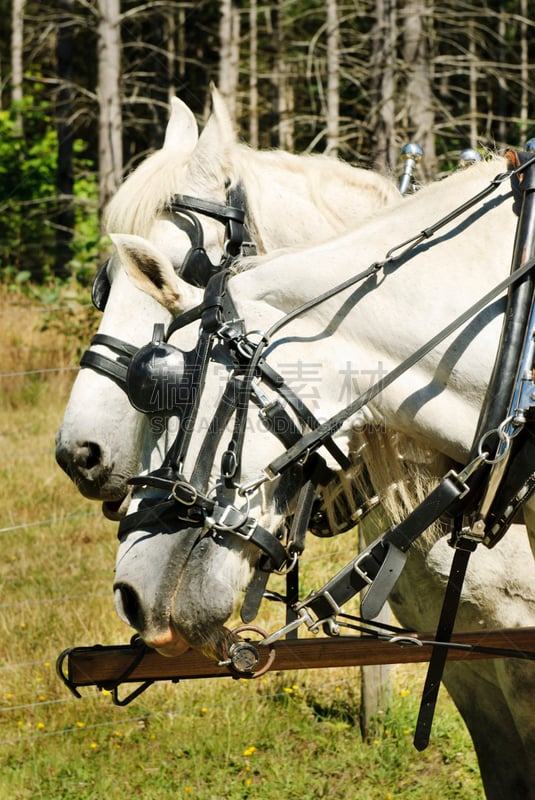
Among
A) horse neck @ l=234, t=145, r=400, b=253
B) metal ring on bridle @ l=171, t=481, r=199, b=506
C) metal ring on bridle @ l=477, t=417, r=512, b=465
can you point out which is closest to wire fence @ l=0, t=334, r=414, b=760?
horse neck @ l=234, t=145, r=400, b=253

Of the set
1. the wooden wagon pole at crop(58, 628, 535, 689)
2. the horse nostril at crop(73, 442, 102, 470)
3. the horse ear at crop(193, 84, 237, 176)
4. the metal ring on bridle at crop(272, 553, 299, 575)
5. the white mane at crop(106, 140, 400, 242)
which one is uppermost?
the horse ear at crop(193, 84, 237, 176)

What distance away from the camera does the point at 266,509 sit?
1.77 meters

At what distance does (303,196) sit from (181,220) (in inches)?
18.4

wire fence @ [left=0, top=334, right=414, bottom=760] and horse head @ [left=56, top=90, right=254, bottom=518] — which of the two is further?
wire fence @ [left=0, top=334, right=414, bottom=760]

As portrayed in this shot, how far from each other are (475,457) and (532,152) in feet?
2.17

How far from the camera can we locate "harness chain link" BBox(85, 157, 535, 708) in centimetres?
166

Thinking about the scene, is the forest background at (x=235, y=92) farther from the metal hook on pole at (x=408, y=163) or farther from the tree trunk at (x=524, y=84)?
the metal hook on pole at (x=408, y=163)

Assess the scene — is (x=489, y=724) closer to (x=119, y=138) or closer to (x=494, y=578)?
(x=494, y=578)

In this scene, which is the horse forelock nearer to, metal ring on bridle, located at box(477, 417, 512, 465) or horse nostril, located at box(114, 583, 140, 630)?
horse nostril, located at box(114, 583, 140, 630)

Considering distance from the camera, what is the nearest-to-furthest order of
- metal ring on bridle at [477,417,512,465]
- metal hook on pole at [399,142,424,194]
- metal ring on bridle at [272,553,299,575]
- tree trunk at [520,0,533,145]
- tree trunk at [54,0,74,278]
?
1. metal ring on bridle at [477,417,512,465]
2. metal ring on bridle at [272,553,299,575]
3. metal hook on pole at [399,142,424,194]
4. tree trunk at [520,0,533,145]
5. tree trunk at [54,0,74,278]

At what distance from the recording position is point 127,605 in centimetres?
182

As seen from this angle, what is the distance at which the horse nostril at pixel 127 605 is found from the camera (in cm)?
180

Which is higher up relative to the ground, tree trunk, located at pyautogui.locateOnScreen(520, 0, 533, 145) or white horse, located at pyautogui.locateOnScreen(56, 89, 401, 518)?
tree trunk, located at pyautogui.locateOnScreen(520, 0, 533, 145)

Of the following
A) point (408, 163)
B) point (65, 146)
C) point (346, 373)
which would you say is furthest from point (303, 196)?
point (65, 146)
